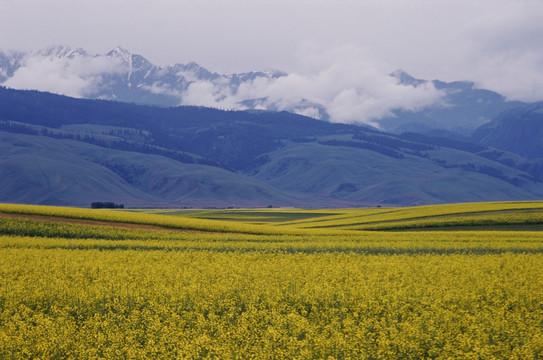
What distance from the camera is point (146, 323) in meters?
18.7

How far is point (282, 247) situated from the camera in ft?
135

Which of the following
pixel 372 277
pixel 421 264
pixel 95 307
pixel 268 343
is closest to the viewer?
pixel 268 343

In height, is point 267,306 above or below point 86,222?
above

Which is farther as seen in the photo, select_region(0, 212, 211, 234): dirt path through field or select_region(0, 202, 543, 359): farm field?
select_region(0, 212, 211, 234): dirt path through field

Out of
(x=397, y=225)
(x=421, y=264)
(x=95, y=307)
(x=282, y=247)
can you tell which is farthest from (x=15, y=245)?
(x=397, y=225)

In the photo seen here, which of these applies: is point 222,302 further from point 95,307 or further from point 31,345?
point 31,345

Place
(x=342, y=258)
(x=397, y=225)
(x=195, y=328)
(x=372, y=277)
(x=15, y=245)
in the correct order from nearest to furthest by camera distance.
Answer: (x=195, y=328)
(x=372, y=277)
(x=342, y=258)
(x=15, y=245)
(x=397, y=225)

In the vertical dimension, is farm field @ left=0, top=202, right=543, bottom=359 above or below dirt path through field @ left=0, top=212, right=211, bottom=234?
above

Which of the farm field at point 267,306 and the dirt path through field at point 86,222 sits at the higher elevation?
the farm field at point 267,306

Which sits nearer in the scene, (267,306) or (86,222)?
(267,306)

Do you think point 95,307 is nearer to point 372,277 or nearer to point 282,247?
point 372,277

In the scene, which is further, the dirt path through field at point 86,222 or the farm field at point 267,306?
the dirt path through field at point 86,222

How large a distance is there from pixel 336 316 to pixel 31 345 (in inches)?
385

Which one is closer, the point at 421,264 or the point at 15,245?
the point at 421,264
